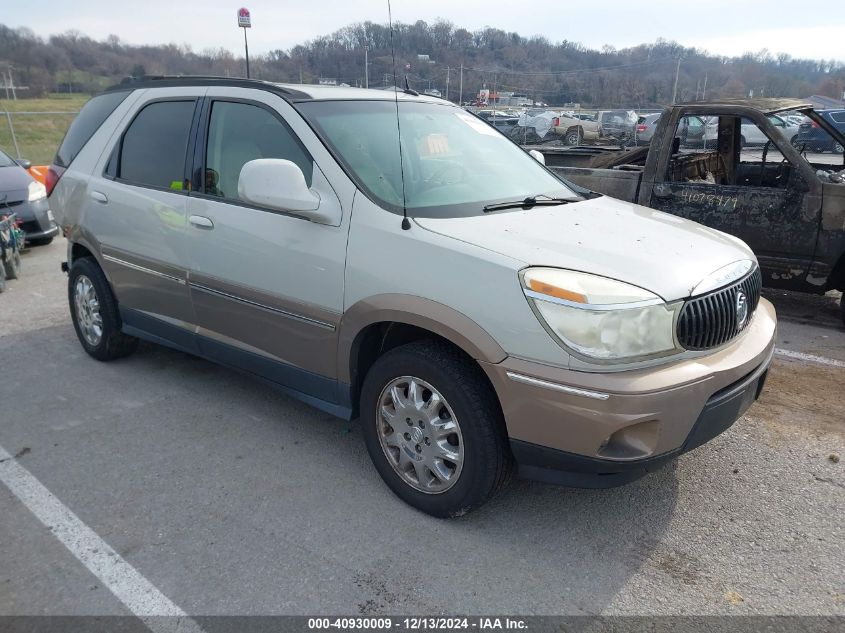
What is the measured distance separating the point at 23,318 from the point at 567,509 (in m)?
5.35

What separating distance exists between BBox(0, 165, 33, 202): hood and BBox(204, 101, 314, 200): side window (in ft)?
20.3

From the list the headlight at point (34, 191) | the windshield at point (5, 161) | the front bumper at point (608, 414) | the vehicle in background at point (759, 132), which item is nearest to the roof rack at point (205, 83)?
the front bumper at point (608, 414)

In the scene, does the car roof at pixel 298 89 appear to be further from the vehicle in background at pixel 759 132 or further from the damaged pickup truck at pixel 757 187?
the vehicle in background at pixel 759 132

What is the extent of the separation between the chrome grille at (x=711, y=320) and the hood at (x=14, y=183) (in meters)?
8.72

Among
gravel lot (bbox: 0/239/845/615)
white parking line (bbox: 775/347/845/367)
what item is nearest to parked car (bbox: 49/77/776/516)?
gravel lot (bbox: 0/239/845/615)

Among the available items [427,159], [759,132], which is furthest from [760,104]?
[427,159]

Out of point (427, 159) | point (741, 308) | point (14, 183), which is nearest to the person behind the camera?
point (741, 308)

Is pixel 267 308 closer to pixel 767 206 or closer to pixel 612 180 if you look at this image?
pixel 612 180

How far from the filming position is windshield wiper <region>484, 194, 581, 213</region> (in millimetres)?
3260

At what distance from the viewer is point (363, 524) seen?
9.89ft

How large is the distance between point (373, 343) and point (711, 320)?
1529 millimetres

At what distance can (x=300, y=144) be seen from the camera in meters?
3.35

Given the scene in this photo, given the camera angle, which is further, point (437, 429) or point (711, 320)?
point (437, 429)

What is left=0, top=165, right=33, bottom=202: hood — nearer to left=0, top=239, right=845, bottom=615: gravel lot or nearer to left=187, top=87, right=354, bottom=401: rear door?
left=0, top=239, right=845, bottom=615: gravel lot
